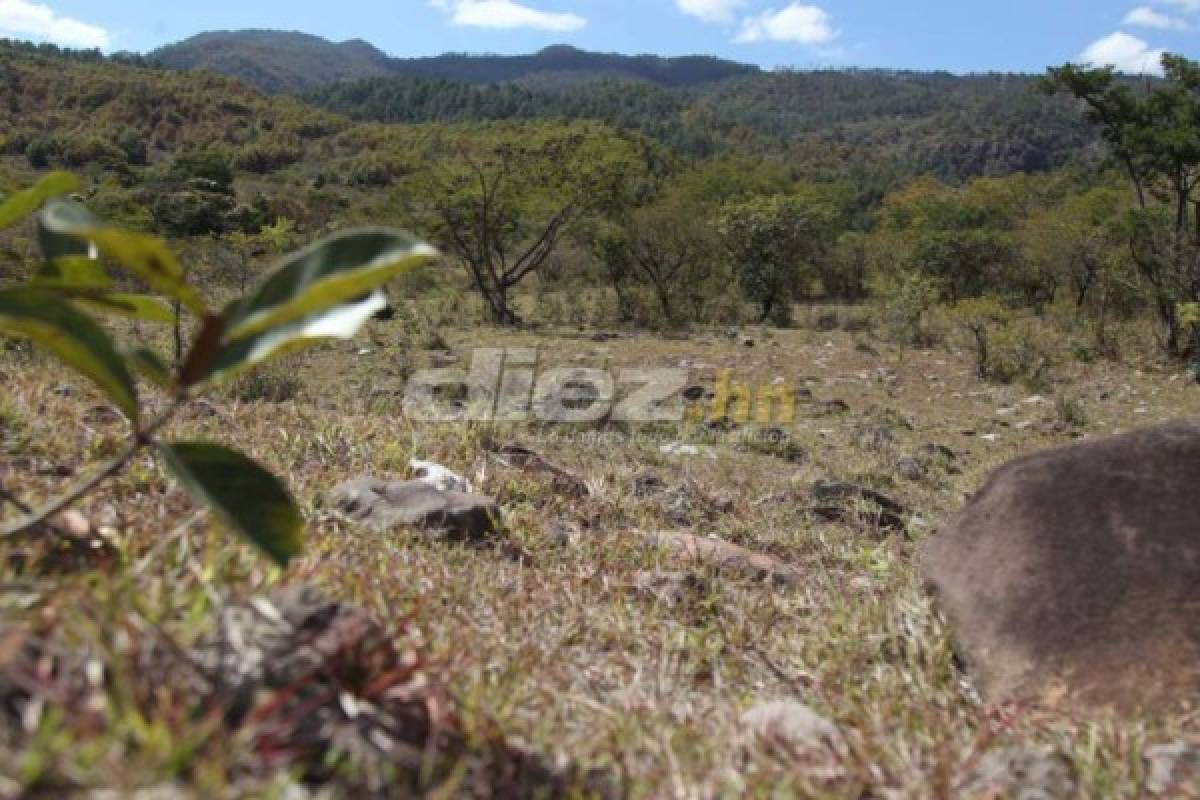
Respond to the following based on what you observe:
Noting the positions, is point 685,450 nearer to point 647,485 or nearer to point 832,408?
point 647,485

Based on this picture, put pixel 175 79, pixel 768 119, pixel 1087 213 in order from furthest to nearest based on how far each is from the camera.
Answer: pixel 768 119 < pixel 175 79 < pixel 1087 213

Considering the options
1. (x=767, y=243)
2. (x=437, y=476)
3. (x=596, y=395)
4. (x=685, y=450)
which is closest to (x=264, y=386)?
(x=685, y=450)

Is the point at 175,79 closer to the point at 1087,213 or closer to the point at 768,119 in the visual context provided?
the point at 1087,213

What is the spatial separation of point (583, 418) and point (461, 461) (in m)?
4.28

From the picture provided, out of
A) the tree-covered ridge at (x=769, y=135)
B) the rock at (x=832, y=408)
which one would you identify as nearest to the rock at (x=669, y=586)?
the rock at (x=832, y=408)

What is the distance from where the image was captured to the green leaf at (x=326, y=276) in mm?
775

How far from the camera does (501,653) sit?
4.69 feet

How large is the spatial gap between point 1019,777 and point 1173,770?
0.22 m

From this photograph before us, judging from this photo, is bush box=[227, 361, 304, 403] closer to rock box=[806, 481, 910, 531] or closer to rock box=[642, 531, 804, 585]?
rock box=[806, 481, 910, 531]

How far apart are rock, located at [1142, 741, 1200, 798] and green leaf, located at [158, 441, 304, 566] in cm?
101

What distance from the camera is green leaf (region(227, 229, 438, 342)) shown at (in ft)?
2.54

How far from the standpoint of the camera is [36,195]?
97cm

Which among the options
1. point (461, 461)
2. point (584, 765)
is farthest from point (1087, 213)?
point (584, 765)

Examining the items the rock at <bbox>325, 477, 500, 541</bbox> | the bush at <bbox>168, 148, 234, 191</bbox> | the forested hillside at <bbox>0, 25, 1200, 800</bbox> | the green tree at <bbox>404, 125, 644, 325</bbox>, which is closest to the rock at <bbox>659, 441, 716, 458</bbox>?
the forested hillside at <bbox>0, 25, 1200, 800</bbox>
